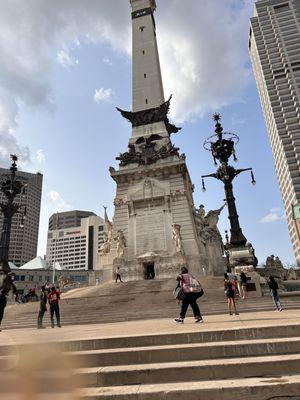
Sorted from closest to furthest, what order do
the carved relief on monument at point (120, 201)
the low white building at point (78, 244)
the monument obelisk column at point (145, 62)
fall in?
the carved relief on monument at point (120, 201) < the monument obelisk column at point (145, 62) < the low white building at point (78, 244)

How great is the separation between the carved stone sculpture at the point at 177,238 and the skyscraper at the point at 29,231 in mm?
97804

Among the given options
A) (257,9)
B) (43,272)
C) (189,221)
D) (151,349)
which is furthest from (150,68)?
(257,9)

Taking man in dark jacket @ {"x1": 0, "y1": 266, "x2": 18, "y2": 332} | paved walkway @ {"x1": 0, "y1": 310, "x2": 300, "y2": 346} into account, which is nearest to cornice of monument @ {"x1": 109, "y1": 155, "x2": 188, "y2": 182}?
man in dark jacket @ {"x1": 0, "y1": 266, "x2": 18, "y2": 332}

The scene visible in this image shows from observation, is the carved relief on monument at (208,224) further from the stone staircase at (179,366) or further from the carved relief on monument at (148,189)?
the stone staircase at (179,366)

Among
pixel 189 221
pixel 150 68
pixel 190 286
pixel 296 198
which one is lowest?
pixel 190 286

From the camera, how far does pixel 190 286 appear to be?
7.88 metres

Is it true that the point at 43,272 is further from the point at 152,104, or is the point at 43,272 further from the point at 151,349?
the point at 151,349

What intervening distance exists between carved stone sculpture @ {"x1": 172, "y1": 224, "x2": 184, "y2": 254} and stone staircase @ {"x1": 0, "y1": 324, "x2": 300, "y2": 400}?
22377 mm

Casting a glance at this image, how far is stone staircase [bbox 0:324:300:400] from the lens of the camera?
3447 mm

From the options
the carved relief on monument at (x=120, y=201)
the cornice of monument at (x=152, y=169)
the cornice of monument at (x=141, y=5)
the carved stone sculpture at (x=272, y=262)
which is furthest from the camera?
the cornice of monument at (x=141, y=5)

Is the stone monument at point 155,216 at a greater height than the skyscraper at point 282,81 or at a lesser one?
lesser

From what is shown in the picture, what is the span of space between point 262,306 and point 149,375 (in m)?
10.3

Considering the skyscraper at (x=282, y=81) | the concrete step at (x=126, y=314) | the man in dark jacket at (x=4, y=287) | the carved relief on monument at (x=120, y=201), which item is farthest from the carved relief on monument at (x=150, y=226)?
the skyscraper at (x=282, y=81)

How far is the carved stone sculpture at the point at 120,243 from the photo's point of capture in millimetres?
29144
